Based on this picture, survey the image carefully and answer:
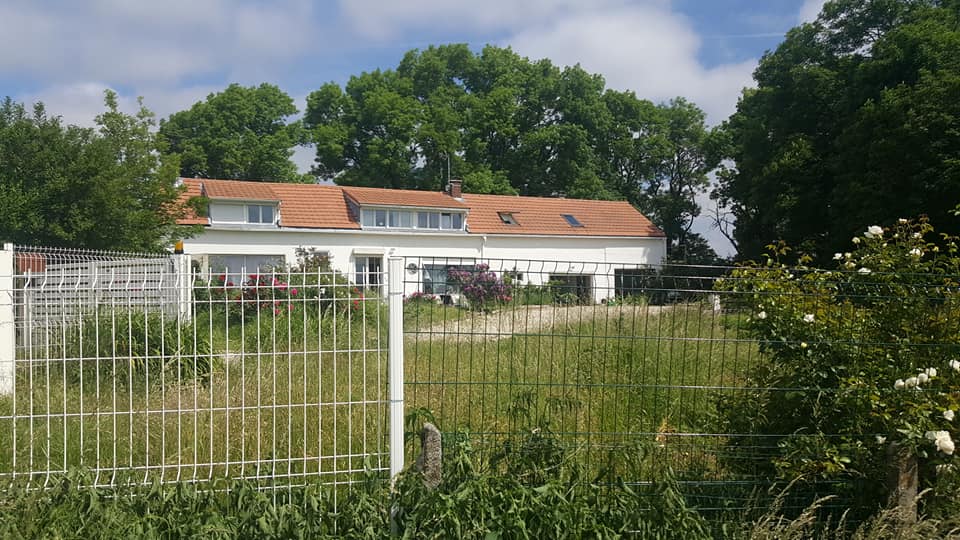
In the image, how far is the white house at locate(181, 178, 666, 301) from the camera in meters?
22.3

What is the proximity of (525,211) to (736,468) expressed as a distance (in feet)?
79.4

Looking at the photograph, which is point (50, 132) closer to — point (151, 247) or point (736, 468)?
point (151, 247)

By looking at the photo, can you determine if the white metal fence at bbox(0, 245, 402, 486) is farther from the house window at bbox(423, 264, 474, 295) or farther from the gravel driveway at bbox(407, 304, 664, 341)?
the gravel driveway at bbox(407, 304, 664, 341)

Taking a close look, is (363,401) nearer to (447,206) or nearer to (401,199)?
(447,206)

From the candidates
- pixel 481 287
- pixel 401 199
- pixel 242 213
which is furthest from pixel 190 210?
pixel 481 287

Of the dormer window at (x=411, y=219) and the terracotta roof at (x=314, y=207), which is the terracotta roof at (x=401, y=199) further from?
the terracotta roof at (x=314, y=207)

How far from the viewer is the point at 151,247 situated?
15.6m

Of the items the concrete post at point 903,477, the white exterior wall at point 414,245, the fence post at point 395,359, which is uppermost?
the white exterior wall at point 414,245

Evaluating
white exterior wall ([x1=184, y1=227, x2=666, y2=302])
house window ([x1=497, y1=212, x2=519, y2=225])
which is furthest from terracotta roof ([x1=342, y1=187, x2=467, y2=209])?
house window ([x1=497, y1=212, x2=519, y2=225])

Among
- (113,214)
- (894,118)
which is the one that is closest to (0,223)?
(113,214)

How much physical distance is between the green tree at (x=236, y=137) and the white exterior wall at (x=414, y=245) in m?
13.3

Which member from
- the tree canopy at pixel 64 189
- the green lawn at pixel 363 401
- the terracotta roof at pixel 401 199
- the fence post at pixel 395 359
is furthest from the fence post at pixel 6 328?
the terracotta roof at pixel 401 199

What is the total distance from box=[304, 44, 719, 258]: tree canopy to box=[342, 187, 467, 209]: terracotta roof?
7.97 meters

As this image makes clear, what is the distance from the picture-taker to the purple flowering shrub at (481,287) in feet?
11.1
